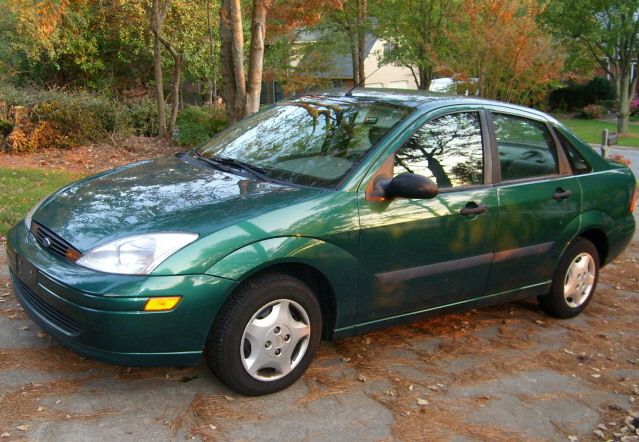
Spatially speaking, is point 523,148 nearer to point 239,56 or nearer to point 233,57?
point 239,56

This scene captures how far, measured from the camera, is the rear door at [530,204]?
434 centimetres

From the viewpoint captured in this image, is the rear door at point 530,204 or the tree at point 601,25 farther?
the tree at point 601,25

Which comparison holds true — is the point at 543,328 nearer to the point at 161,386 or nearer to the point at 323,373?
the point at 323,373

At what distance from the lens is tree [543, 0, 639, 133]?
82.4 ft

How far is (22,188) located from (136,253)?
6328 millimetres

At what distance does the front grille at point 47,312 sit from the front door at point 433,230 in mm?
1566

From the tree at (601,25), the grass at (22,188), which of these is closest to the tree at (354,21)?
the grass at (22,188)

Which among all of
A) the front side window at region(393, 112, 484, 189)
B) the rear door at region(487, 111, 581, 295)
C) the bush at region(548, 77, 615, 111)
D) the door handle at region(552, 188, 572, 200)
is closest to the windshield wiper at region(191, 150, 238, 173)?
the front side window at region(393, 112, 484, 189)

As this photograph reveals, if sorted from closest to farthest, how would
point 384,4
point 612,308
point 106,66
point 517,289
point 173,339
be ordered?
point 173,339
point 517,289
point 612,308
point 384,4
point 106,66

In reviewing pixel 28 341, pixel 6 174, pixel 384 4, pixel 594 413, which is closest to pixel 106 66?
pixel 384 4

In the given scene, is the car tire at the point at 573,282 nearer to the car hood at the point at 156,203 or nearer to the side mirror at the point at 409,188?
the side mirror at the point at 409,188

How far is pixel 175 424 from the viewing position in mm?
3145

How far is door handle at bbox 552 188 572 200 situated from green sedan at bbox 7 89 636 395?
0.01 meters

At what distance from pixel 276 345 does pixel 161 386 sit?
0.71 meters
